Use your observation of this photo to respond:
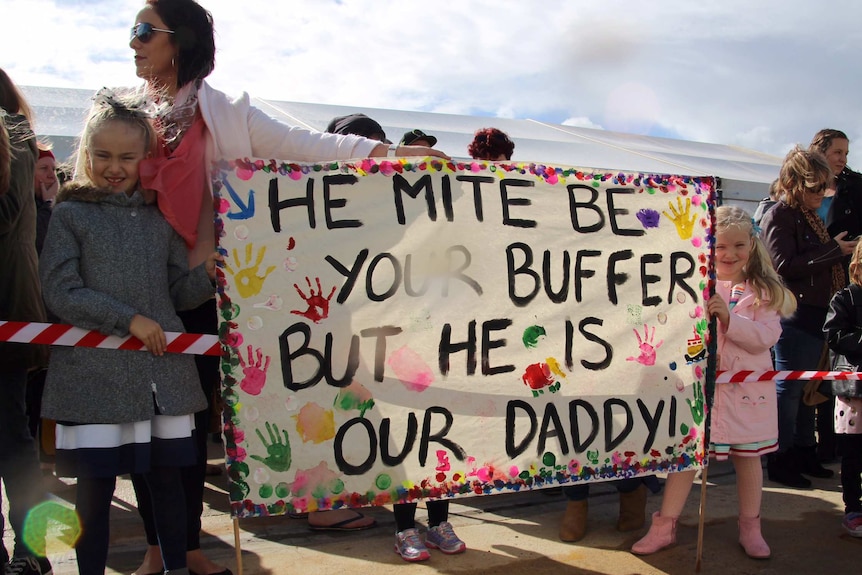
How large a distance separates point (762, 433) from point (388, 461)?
178 centimetres

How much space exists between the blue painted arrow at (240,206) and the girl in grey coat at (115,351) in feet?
0.49

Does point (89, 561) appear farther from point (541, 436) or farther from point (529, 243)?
point (529, 243)

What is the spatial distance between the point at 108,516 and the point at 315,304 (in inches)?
38.4

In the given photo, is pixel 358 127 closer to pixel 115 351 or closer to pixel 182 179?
pixel 182 179

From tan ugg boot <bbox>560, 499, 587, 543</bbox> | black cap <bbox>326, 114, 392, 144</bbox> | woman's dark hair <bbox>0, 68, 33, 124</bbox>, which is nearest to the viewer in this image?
woman's dark hair <bbox>0, 68, 33, 124</bbox>

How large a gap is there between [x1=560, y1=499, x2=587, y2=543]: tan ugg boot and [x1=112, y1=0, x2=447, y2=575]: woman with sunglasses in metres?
1.70

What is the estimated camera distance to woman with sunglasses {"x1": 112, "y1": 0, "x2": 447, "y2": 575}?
8.89 feet

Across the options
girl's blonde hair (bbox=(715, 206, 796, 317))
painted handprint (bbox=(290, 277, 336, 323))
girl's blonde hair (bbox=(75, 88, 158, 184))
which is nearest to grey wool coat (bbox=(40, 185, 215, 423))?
girl's blonde hair (bbox=(75, 88, 158, 184))

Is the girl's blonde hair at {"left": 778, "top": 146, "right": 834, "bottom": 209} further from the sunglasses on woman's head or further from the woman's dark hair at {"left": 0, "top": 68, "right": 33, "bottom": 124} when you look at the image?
the woman's dark hair at {"left": 0, "top": 68, "right": 33, "bottom": 124}

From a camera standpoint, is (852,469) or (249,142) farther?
(852,469)

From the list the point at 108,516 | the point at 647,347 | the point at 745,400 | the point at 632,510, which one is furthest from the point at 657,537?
the point at 108,516

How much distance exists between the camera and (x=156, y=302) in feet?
8.77

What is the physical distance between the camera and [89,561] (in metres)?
2.52

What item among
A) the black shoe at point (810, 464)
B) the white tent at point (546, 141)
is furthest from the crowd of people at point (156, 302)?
the white tent at point (546, 141)
